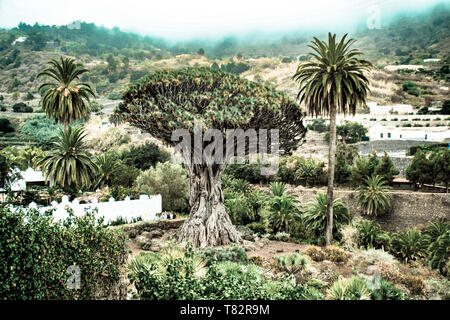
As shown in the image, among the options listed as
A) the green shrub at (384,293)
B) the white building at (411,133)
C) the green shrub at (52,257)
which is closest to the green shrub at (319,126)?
the white building at (411,133)

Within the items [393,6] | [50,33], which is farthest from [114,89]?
[393,6]

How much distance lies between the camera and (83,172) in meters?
24.4

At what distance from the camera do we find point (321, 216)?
21500mm

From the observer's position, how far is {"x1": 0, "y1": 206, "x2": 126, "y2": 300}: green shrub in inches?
354

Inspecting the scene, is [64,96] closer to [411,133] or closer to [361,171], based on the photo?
[361,171]

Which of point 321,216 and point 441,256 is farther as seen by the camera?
point 321,216

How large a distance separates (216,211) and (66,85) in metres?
12.9

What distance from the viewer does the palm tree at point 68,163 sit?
23.5m

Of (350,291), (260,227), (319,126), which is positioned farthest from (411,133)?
(350,291)

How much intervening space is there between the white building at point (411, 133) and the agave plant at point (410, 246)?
3282 centimetres

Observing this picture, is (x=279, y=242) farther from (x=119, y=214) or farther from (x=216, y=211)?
(x=119, y=214)

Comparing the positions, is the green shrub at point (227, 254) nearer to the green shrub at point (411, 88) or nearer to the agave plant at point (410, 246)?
the agave plant at point (410, 246)

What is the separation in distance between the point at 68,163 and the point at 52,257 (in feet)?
49.0

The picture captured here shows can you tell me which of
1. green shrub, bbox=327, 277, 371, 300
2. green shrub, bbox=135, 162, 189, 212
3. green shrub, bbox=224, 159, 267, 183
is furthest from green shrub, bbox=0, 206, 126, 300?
green shrub, bbox=224, 159, 267, 183
